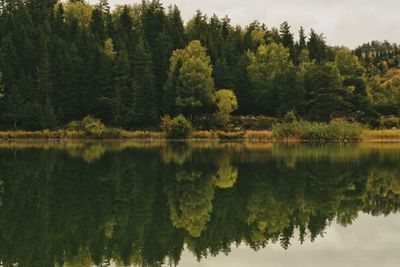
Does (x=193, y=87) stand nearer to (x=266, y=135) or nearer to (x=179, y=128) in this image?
(x=179, y=128)

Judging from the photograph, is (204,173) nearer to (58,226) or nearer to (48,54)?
(58,226)


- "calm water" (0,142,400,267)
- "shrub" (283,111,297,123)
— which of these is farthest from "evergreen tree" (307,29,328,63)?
"calm water" (0,142,400,267)

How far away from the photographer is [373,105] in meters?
86.8

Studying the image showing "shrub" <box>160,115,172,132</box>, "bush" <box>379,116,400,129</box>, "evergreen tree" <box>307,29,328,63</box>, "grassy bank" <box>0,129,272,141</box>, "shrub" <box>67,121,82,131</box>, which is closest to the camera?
"grassy bank" <box>0,129,272,141</box>

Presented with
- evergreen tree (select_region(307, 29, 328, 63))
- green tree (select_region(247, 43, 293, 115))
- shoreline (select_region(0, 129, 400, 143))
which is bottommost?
shoreline (select_region(0, 129, 400, 143))

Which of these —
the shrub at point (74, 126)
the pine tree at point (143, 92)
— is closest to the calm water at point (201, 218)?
the shrub at point (74, 126)

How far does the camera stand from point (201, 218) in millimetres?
17406

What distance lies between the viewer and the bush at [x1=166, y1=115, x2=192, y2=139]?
3105 inches

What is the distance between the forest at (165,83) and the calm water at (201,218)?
5525 cm

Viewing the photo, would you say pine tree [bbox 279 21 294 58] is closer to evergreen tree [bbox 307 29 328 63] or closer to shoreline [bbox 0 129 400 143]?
evergreen tree [bbox 307 29 328 63]

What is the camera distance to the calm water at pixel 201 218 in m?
12.8

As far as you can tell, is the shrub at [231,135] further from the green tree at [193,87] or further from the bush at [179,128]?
the green tree at [193,87]

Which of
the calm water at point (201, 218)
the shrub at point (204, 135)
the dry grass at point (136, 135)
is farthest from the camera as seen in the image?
the dry grass at point (136, 135)

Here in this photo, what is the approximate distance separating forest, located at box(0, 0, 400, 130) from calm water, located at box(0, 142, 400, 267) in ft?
181
